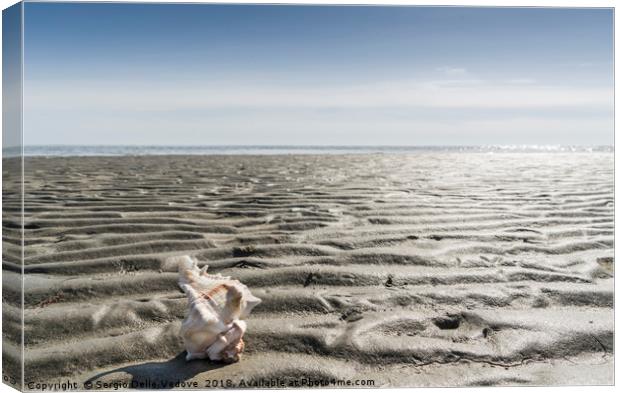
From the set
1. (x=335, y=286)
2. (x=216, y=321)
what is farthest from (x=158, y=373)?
(x=335, y=286)

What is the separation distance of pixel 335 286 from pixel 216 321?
2.93ft

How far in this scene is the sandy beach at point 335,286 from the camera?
8.09ft

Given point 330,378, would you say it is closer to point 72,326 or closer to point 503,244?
point 72,326

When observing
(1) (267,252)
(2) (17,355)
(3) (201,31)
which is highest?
(3) (201,31)

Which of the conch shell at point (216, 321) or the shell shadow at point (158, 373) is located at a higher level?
the conch shell at point (216, 321)

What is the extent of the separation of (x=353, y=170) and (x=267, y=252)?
5.59 meters

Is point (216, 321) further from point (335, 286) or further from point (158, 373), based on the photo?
point (335, 286)

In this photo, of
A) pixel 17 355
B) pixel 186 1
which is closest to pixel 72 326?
pixel 17 355

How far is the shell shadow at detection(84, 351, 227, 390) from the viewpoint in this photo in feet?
7.76

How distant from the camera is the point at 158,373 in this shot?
7.86 ft

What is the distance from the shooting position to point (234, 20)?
330 centimetres

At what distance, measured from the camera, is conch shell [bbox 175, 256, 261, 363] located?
2.40 m

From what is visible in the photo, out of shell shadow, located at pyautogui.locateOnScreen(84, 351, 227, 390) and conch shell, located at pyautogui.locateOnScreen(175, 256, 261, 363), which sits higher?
conch shell, located at pyautogui.locateOnScreen(175, 256, 261, 363)

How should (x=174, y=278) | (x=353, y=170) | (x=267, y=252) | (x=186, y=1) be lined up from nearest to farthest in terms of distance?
(x=186, y=1), (x=174, y=278), (x=267, y=252), (x=353, y=170)
